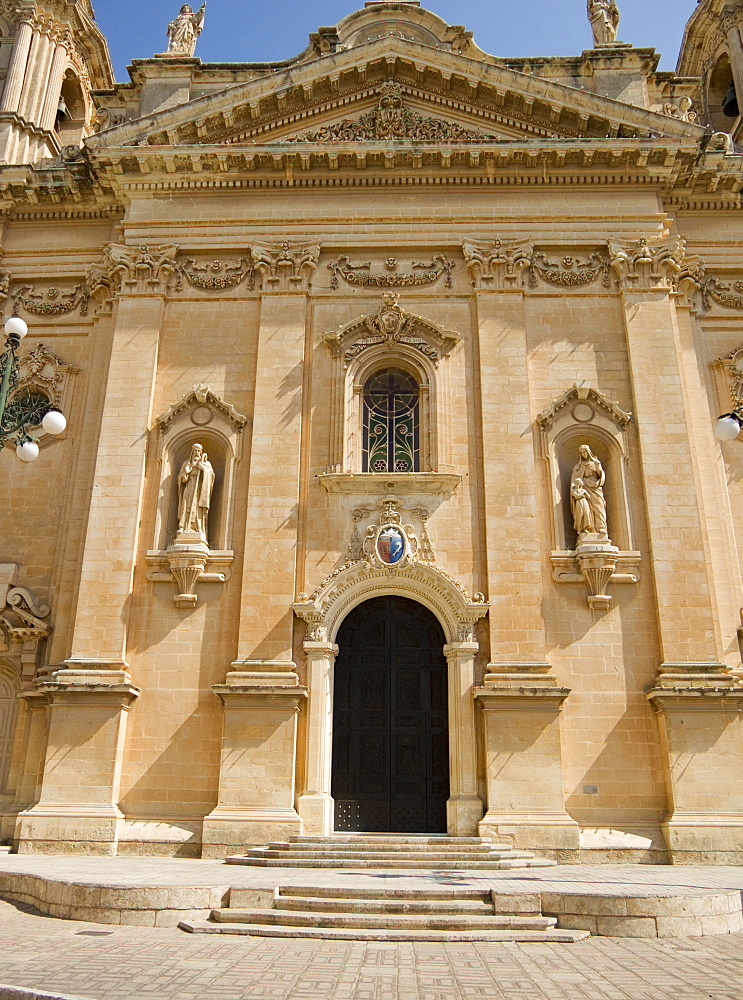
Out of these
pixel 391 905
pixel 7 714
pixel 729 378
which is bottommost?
pixel 391 905

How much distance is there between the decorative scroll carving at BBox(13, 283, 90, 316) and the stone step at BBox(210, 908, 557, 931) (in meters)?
14.3

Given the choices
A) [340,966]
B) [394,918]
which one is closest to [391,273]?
Result: [394,918]

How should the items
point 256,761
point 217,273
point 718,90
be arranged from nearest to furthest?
point 256,761, point 217,273, point 718,90

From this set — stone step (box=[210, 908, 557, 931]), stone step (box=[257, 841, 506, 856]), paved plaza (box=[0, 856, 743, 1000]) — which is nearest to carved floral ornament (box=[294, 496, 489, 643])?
stone step (box=[257, 841, 506, 856])

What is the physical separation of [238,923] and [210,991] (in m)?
3.04

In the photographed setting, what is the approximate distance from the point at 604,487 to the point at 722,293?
5705 millimetres

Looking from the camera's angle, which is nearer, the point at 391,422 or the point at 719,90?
the point at 391,422

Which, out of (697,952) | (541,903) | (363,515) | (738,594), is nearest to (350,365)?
(363,515)

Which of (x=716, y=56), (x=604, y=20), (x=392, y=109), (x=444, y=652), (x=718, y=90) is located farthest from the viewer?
(x=718, y=90)

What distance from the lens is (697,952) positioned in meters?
8.12

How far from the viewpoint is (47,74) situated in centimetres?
2319

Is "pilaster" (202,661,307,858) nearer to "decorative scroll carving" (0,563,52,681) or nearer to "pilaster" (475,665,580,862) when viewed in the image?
"pilaster" (475,665,580,862)

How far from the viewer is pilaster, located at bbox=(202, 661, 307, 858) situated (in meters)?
14.3

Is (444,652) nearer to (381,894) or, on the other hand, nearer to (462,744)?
(462,744)
